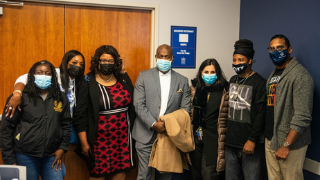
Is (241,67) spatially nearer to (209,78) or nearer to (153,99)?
(209,78)

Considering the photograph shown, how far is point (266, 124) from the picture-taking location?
7.59 feet

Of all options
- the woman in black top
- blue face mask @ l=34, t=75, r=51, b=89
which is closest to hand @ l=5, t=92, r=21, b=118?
blue face mask @ l=34, t=75, r=51, b=89

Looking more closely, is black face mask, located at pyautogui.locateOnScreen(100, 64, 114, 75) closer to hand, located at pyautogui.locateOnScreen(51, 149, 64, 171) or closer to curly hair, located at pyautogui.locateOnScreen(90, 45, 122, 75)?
curly hair, located at pyautogui.locateOnScreen(90, 45, 122, 75)

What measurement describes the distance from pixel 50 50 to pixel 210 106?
69.4 inches

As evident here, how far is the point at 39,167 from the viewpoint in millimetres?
2215

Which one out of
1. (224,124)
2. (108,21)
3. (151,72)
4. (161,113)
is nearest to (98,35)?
(108,21)

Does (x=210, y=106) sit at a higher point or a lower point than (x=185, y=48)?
lower

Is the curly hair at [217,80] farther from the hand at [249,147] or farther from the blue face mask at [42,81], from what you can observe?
the blue face mask at [42,81]

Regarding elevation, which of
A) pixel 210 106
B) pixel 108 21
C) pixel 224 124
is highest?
pixel 108 21

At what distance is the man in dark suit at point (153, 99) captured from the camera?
2688 millimetres

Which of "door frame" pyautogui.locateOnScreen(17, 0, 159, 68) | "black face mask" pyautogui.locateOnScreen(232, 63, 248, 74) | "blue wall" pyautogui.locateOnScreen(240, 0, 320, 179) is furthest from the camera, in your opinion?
"door frame" pyautogui.locateOnScreen(17, 0, 159, 68)

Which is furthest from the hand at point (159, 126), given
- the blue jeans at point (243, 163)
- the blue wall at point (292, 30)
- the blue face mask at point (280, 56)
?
the blue wall at point (292, 30)

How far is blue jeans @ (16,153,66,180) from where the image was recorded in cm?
212

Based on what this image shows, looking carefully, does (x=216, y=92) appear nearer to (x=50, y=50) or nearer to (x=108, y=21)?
(x=108, y=21)
